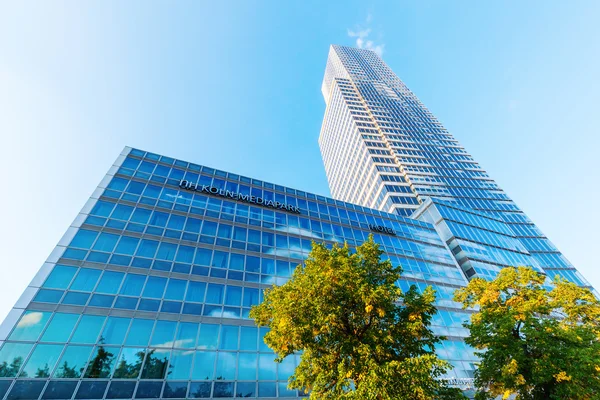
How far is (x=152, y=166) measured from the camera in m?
26.6

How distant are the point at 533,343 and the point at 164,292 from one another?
20.9 metres

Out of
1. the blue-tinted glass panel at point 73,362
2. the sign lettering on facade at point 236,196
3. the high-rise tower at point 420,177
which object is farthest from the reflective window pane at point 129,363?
the high-rise tower at point 420,177

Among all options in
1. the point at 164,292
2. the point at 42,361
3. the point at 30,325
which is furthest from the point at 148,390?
the point at 30,325

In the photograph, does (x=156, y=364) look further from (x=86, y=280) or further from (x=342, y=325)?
(x=342, y=325)

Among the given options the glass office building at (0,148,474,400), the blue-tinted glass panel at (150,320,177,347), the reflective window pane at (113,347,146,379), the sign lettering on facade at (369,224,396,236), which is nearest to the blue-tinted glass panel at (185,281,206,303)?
the glass office building at (0,148,474,400)

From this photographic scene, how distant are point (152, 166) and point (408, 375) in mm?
26167

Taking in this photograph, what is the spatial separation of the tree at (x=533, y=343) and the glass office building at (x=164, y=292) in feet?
35.7

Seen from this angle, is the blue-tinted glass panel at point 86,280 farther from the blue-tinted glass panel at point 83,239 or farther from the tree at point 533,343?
the tree at point 533,343

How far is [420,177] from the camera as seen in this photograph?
65062mm

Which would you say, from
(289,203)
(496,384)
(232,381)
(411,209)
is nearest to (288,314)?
(232,381)

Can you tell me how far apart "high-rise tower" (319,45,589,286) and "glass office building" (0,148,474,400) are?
56.5ft

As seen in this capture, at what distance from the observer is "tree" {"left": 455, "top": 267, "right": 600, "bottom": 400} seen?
12.2 m

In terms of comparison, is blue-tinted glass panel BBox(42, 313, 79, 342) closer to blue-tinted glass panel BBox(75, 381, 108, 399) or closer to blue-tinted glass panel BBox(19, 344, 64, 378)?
blue-tinted glass panel BBox(19, 344, 64, 378)

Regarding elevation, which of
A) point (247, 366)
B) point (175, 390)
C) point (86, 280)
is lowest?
point (175, 390)
